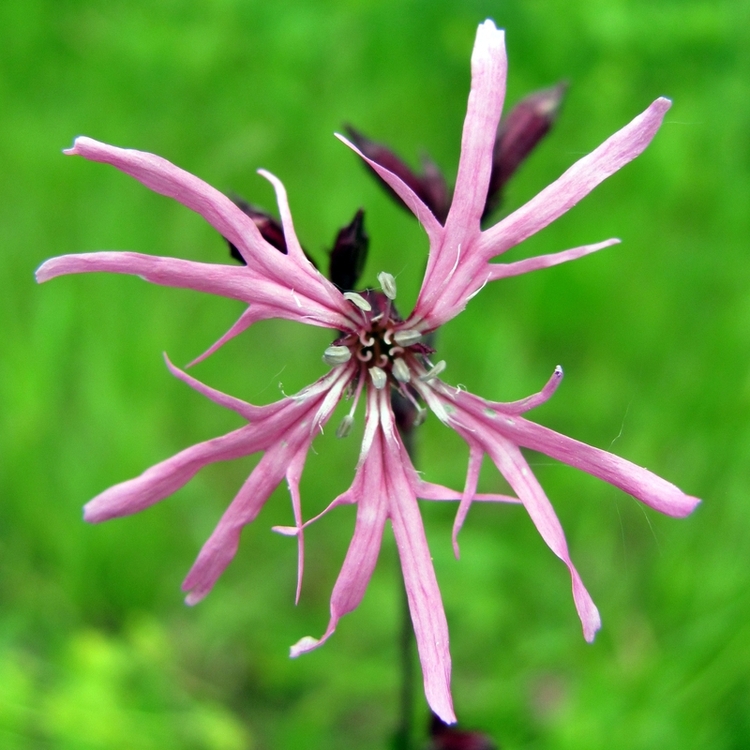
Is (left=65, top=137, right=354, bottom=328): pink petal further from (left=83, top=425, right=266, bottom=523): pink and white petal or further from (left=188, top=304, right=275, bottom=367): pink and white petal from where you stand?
(left=83, top=425, right=266, bottom=523): pink and white petal

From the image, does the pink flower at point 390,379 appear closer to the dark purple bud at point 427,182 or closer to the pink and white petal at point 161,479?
the pink and white petal at point 161,479

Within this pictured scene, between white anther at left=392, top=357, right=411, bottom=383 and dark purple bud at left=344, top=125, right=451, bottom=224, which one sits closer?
white anther at left=392, top=357, right=411, bottom=383

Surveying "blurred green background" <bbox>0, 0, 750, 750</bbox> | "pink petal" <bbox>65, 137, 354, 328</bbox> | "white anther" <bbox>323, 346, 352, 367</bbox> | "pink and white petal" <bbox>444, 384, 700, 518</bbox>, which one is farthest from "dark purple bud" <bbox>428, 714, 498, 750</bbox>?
"pink petal" <bbox>65, 137, 354, 328</bbox>

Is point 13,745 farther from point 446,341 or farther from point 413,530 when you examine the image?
point 446,341

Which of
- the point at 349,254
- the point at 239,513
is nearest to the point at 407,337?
the point at 349,254

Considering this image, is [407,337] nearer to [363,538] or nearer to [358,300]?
[358,300]

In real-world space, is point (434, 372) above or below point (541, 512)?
above

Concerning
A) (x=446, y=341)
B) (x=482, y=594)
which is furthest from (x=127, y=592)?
(x=446, y=341)
